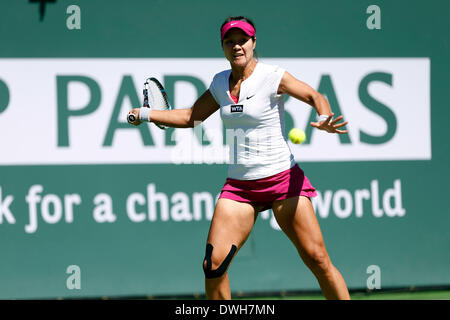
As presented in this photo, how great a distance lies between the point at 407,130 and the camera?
17.9ft

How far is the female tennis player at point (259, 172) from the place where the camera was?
3.57 meters

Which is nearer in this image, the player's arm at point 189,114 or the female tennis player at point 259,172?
→ the female tennis player at point 259,172

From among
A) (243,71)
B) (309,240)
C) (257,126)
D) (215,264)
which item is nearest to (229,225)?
(215,264)

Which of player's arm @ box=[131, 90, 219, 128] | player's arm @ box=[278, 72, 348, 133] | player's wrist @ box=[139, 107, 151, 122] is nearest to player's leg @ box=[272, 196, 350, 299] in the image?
player's arm @ box=[278, 72, 348, 133]

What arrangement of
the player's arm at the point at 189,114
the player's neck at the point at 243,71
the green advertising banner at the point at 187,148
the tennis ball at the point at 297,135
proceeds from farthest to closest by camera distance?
the green advertising banner at the point at 187,148 → the player's arm at the point at 189,114 → the player's neck at the point at 243,71 → the tennis ball at the point at 297,135

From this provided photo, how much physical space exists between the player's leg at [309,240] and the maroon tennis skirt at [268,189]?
0.15 feet

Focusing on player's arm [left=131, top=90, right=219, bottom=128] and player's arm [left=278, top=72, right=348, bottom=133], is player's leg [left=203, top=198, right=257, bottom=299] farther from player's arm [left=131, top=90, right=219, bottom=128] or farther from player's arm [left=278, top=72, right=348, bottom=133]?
player's arm [left=278, top=72, right=348, bottom=133]

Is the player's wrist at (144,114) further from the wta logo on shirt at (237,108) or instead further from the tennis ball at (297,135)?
the tennis ball at (297,135)

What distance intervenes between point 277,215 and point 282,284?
1.88 metres

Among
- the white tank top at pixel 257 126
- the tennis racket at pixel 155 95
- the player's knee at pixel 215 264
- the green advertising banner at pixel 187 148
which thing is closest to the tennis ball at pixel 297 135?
the white tank top at pixel 257 126

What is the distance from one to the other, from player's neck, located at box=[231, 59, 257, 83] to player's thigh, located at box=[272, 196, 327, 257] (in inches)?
29.6

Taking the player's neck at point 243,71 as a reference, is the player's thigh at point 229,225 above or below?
below

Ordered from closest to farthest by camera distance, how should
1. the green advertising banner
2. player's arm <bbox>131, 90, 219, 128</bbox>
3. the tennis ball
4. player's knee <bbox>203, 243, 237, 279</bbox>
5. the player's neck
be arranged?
player's knee <bbox>203, 243, 237, 279</bbox>, the tennis ball, the player's neck, player's arm <bbox>131, 90, 219, 128</bbox>, the green advertising banner

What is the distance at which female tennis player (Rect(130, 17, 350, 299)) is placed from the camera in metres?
3.57
